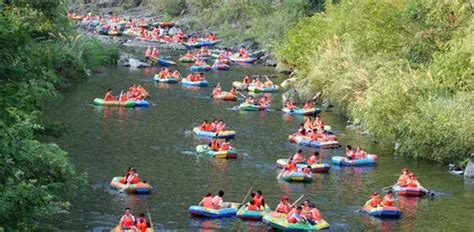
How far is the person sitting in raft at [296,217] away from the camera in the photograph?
934 inches

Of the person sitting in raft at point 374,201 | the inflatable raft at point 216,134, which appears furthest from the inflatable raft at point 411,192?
the inflatable raft at point 216,134

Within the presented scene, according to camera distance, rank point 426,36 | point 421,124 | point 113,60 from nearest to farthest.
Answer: point 421,124
point 426,36
point 113,60

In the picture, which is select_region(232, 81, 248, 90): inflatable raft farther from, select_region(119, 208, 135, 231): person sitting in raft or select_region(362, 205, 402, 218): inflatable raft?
select_region(119, 208, 135, 231): person sitting in raft

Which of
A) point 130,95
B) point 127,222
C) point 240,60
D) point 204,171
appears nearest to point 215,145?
point 204,171

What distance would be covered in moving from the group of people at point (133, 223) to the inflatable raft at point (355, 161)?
1078cm

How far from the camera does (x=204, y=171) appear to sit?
29.6 meters

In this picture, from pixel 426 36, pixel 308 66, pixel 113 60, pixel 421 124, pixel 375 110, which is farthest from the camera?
pixel 113 60

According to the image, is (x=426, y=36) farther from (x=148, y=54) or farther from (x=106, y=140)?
(x=148, y=54)

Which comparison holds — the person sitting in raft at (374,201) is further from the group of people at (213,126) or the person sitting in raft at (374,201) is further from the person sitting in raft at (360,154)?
the group of people at (213,126)

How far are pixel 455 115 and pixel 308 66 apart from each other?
61.3ft

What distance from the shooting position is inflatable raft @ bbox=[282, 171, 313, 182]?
94.5 ft

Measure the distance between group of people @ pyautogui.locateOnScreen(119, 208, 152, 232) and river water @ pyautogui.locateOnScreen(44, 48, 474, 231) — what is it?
2.17 ft

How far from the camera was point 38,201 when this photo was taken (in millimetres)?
13047

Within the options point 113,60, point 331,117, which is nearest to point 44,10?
point 331,117
